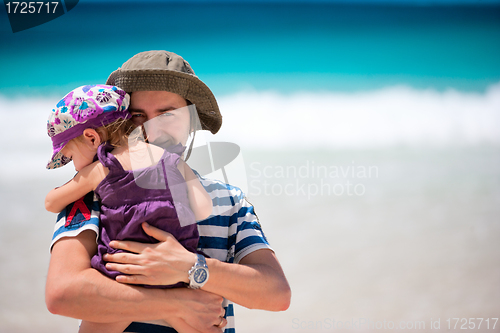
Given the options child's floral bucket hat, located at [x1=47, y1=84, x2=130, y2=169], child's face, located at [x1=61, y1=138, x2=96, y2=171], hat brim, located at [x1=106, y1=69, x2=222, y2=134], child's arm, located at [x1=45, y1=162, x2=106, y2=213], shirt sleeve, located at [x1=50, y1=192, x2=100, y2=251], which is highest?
hat brim, located at [x1=106, y1=69, x2=222, y2=134]

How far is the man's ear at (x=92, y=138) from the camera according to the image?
1358mm

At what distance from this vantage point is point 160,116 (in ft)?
4.99

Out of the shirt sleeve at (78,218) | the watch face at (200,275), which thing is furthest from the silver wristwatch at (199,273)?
the shirt sleeve at (78,218)

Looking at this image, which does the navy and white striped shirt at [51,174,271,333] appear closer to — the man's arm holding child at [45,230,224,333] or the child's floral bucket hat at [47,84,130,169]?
the man's arm holding child at [45,230,224,333]

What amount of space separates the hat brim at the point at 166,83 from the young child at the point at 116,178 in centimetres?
16

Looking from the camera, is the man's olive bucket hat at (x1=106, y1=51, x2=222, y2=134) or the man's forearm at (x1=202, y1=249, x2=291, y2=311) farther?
the man's olive bucket hat at (x1=106, y1=51, x2=222, y2=134)

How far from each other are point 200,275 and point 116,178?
0.47 metres

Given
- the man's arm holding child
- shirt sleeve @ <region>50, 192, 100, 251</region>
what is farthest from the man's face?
the man's arm holding child

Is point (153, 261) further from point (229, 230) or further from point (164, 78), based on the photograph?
point (164, 78)

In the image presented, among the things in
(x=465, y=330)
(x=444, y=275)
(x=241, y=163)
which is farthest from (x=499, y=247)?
(x=241, y=163)

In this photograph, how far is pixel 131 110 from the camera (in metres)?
1.56

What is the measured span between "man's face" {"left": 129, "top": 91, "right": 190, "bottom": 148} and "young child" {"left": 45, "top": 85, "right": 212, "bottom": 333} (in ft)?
0.39

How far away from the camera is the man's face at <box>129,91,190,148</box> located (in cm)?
150

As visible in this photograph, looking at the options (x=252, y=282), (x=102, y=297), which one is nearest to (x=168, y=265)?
(x=102, y=297)
